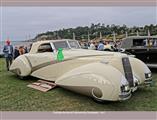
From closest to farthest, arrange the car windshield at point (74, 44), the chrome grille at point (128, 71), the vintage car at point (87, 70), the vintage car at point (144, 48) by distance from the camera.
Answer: the vintage car at point (87, 70) < the chrome grille at point (128, 71) < the car windshield at point (74, 44) < the vintage car at point (144, 48)

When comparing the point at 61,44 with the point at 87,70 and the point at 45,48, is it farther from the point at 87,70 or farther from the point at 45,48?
the point at 87,70

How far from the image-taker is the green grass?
6.23 m

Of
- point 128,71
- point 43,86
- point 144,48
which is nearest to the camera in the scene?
point 128,71

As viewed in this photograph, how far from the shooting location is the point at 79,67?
724cm

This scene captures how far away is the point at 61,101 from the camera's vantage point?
6.81m

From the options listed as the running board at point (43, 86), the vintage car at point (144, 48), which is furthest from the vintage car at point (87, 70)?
the vintage car at point (144, 48)

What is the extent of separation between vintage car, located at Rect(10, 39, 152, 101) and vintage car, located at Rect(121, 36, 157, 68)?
10.8 feet

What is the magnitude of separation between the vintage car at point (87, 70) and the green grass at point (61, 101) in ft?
0.92

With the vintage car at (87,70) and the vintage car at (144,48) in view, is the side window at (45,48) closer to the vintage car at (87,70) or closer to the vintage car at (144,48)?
the vintage car at (87,70)

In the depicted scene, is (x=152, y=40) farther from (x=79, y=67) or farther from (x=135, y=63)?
(x=79, y=67)

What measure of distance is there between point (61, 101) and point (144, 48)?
5925 mm

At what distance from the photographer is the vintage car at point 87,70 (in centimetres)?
614

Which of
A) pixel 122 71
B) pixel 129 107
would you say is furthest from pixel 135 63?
pixel 129 107

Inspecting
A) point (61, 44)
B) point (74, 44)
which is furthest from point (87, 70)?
point (74, 44)
